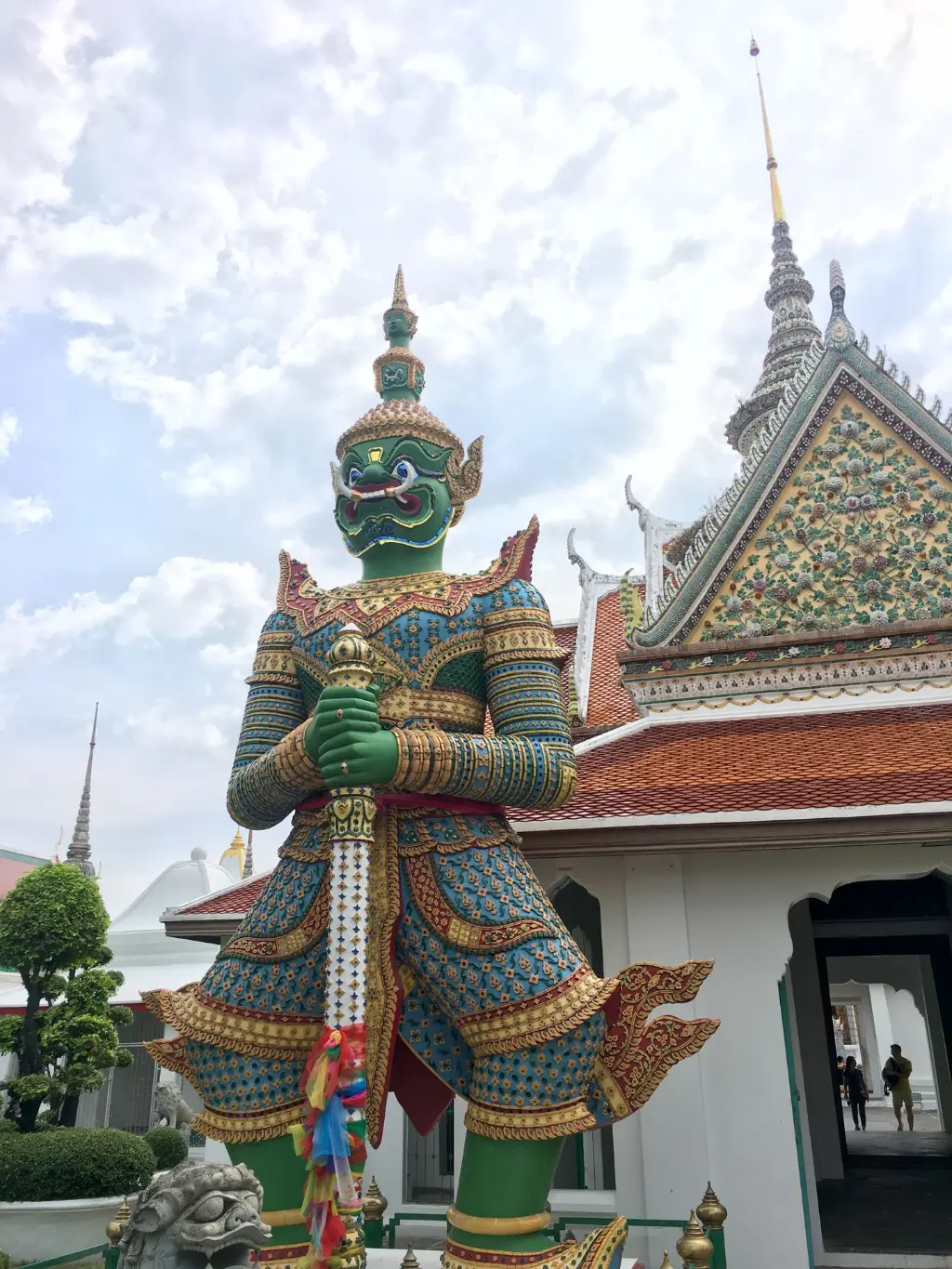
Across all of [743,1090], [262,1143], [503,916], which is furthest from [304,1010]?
[743,1090]

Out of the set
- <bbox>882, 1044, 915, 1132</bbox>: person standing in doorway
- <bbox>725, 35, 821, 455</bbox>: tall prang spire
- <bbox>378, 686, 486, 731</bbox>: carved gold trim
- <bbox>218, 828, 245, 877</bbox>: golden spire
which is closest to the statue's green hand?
<bbox>378, 686, 486, 731</bbox>: carved gold trim

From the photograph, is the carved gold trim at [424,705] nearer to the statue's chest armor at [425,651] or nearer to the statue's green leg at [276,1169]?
the statue's chest armor at [425,651]

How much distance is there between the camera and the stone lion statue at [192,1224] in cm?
264

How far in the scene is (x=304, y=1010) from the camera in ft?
12.3

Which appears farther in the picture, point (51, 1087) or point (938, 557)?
point (51, 1087)

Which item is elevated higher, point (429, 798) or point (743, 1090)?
point (429, 798)

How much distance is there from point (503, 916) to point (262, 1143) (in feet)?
3.75

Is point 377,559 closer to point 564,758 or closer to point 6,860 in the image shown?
point 564,758

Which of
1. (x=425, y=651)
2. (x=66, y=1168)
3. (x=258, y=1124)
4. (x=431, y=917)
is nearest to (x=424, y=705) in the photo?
(x=425, y=651)

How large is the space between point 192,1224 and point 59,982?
8.30 m

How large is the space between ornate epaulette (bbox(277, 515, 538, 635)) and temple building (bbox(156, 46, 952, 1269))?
1.55 meters

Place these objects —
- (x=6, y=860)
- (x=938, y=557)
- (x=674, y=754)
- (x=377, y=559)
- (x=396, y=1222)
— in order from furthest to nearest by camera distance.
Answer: (x=6, y=860) < (x=938, y=557) < (x=674, y=754) < (x=396, y=1222) < (x=377, y=559)

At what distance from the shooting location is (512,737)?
3975 mm

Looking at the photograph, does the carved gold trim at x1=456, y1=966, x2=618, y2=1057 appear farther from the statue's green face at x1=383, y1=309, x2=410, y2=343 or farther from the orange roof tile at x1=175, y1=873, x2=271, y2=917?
the statue's green face at x1=383, y1=309, x2=410, y2=343
